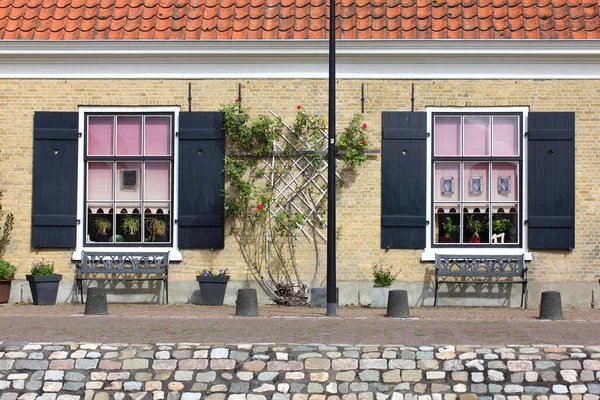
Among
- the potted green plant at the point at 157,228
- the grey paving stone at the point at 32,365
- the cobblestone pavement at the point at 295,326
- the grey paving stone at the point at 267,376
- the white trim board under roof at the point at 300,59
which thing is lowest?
the grey paving stone at the point at 267,376

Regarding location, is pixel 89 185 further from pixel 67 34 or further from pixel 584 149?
pixel 584 149

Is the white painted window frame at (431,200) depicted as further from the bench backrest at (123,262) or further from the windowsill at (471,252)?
the bench backrest at (123,262)

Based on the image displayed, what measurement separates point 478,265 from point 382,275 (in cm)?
147

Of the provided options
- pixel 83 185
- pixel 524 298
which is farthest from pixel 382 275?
pixel 83 185

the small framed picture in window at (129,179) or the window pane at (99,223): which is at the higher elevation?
the small framed picture in window at (129,179)

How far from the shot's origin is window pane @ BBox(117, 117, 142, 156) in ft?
50.5

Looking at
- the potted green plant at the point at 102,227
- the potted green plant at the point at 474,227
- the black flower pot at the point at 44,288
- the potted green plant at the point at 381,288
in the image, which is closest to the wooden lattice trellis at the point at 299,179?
the potted green plant at the point at 381,288

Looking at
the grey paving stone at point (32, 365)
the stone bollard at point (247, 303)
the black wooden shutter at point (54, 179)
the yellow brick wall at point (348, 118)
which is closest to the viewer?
the grey paving stone at point (32, 365)

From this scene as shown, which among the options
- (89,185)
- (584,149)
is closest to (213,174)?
(89,185)

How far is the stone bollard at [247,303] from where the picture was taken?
1305 cm

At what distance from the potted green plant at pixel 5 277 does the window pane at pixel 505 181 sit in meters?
7.43

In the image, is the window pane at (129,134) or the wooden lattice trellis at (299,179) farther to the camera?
the window pane at (129,134)

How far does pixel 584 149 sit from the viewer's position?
15.1m

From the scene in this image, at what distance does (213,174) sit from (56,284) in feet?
9.52
